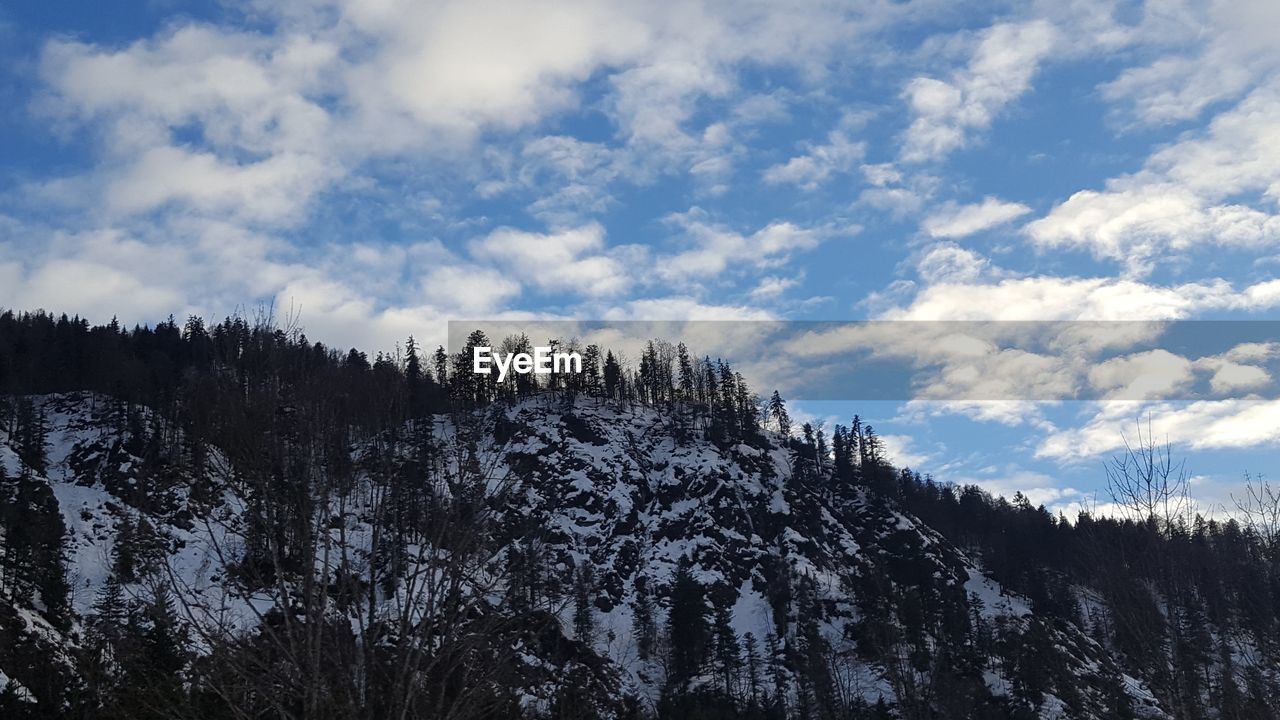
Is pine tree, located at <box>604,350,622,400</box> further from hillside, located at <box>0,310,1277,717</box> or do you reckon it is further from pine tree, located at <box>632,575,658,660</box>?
pine tree, located at <box>632,575,658,660</box>

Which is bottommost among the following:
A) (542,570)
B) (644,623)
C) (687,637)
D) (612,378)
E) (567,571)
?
(687,637)

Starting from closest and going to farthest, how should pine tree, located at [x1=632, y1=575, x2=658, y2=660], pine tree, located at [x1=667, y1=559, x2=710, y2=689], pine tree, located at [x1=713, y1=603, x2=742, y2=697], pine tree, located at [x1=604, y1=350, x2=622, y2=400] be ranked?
pine tree, located at [x1=713, y1=603, x2=742, y2=697]
pine tree, located at [x1=667, y1=559, x2=710, y2=689]
pine tree, located at [x1=632, y1=575, x2=658, y2=660]
pine tree, located at [x1=604, y1=350, x2=622, y2=400]

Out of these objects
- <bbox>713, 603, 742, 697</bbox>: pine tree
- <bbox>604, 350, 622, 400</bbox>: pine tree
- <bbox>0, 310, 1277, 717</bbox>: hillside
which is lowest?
<bbox>713, 603, 742, 697</bbox>: pine tree

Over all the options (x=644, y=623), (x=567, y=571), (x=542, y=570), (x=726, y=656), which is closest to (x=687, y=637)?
(x=726, y=656)

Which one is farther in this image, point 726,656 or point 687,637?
point 687,637

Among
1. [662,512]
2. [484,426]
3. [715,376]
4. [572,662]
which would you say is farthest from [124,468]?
[715,376]

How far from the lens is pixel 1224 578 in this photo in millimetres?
26391

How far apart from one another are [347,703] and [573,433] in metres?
127

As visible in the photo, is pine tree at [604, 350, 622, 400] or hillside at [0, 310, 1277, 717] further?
pine tree at [604, 350, 622, 400]

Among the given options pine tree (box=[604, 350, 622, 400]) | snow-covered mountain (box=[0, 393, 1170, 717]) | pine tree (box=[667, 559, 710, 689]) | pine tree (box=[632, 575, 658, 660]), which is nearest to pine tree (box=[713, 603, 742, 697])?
snow-covered mountain (box=[0, 393, 1170, 717])

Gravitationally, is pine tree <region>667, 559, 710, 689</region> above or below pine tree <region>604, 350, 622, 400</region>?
below

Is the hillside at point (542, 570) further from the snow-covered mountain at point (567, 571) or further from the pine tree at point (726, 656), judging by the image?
the pine tree at point (726, 656)

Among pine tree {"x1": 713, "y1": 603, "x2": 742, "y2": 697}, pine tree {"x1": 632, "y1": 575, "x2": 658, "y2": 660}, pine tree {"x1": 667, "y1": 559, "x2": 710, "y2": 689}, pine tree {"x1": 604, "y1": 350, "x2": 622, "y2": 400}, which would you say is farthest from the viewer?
pine tree {"x1": 604, "y1": 350, "x2": 622, "y2": 400}

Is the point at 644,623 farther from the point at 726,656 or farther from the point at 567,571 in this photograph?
Result: the point at 567,571
